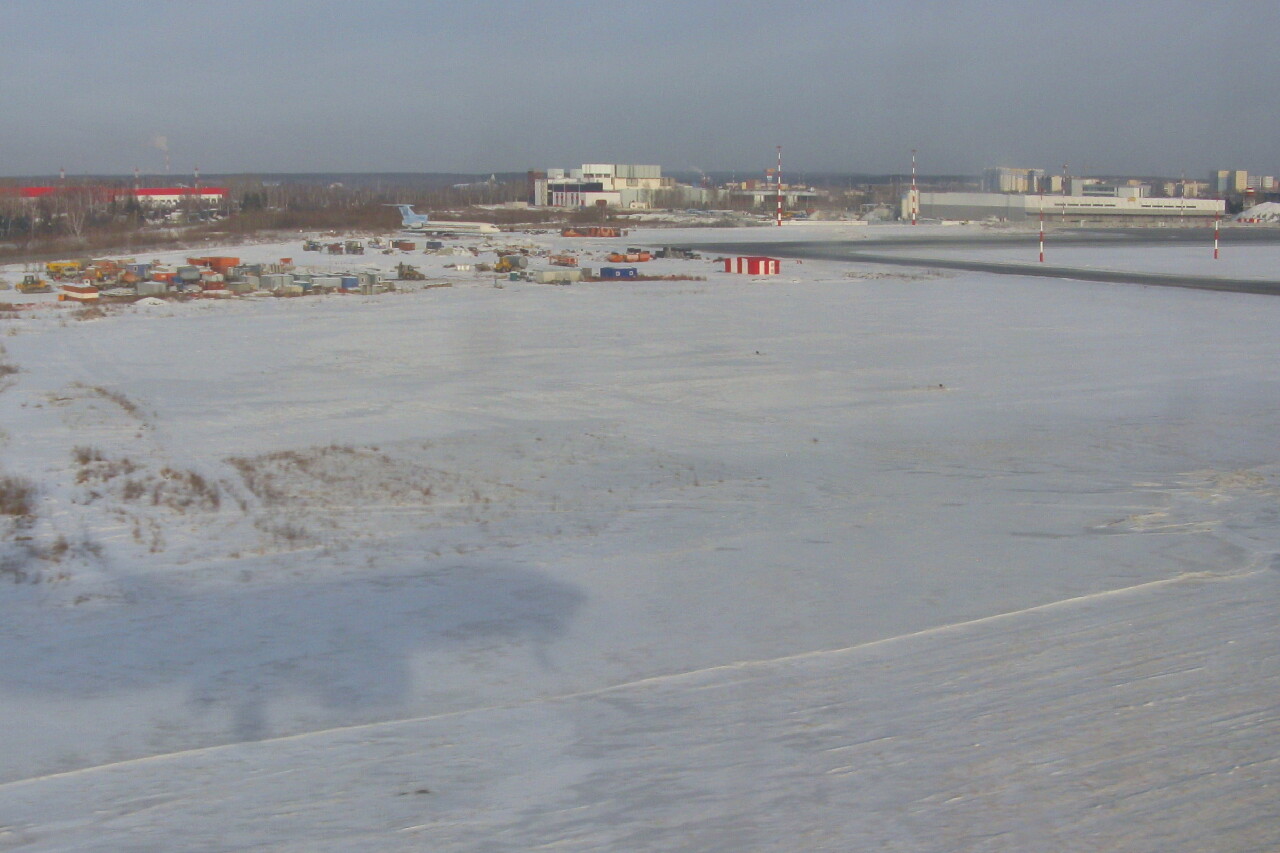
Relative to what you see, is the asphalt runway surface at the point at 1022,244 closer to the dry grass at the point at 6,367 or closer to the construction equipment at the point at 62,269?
the construction equipment at the point at 62,269

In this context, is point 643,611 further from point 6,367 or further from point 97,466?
point 6,367

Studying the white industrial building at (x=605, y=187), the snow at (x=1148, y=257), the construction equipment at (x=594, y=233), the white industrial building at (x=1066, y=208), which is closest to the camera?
the snow at (x=1148, y=257)

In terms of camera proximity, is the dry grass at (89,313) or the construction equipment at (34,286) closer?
the dry grass at (89,313)

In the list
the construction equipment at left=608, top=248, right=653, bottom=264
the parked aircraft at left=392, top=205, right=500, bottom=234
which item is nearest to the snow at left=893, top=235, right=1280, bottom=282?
the construction equipment at left=608, top=248, right=653, bottom=264

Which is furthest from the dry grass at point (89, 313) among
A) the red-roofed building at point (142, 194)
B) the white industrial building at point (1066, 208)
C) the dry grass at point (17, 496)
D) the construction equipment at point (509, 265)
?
the white industrial building at point (1066, 208)

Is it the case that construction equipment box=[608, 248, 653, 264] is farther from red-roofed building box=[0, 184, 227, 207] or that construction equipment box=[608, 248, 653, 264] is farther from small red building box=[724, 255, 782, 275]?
red-roofed building box=[0, 184, 227, 207]

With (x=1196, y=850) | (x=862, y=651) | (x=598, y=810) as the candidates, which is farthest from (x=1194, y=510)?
(x=598, y=810)

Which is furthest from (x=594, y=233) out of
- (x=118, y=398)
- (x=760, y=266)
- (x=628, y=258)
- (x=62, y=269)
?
(x=118, y=398)
